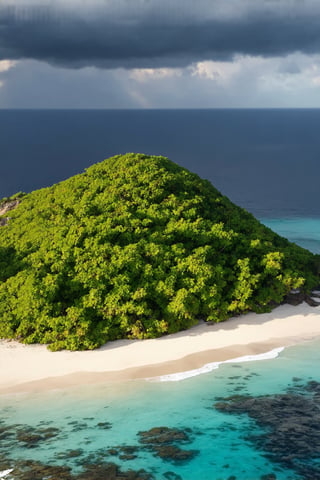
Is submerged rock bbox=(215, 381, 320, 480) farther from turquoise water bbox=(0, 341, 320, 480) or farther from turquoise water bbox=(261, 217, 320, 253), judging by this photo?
turquoise water bbox=(261, 217, 320, 253)

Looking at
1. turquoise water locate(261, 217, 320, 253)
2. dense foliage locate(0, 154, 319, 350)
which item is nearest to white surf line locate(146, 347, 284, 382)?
dense foliage locate(0, 154, 319, 350)

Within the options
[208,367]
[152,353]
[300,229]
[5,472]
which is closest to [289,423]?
[208,367]

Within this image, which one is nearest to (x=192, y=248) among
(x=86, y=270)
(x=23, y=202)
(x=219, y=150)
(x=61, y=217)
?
(x=86, y=270)

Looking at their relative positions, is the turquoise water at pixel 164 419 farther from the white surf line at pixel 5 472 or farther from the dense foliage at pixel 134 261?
the dense foliage at pixel 134 261

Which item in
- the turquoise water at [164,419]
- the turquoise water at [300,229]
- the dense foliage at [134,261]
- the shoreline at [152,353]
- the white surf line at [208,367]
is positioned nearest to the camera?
the turquoise water at [164,419]

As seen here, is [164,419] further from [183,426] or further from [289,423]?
[289,423]

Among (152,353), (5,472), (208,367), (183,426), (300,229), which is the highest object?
(300,229)

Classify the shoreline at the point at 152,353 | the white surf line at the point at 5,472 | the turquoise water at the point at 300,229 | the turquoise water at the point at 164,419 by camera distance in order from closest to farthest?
1. the white surf line at the point at 5,472
2. the turquoise water at the point at 164,419
3. the shoreline at the point at 152,353
4. the turquoise water at the point at 300,229

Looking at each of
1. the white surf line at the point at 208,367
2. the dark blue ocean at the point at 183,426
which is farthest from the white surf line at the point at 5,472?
the white surf line at the point at 208,367
